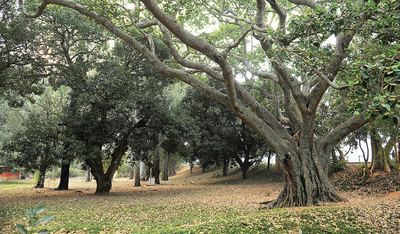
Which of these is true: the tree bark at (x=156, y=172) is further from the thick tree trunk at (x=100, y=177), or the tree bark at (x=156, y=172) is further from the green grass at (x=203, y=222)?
the green grass at (x=203, y=222)

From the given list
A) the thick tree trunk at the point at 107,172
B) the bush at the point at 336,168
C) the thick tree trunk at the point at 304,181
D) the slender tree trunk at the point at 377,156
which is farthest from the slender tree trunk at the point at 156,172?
the slender tree trunk at the point at 377,156

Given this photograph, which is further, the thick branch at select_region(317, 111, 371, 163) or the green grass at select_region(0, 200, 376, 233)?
the thick branch at select_region(317, 111, 371, 163)

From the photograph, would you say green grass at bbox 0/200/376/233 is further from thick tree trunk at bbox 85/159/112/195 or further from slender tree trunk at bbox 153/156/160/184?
slender tree trunk at bbox 153/156/160/184

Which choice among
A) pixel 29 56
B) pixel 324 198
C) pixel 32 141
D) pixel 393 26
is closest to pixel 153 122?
pixel 32 141

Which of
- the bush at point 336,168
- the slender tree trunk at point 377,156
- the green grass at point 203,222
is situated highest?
the slender tree trunk at point 377,156

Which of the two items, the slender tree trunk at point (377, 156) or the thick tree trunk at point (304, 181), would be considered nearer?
the thick tree trunk at point (304, 181)

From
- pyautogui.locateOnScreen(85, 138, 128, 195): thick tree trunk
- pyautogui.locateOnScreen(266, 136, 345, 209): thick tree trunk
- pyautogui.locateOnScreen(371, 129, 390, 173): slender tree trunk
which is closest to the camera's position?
pyautogui.locateOnScreen(266, 136, 345, 209): thick tree trunk

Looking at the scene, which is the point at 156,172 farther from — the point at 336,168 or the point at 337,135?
the point at 337,135

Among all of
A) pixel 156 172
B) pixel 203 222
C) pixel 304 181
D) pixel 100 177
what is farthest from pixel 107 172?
pixel 156 172

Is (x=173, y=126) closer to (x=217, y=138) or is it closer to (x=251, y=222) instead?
(x=217, y=138)

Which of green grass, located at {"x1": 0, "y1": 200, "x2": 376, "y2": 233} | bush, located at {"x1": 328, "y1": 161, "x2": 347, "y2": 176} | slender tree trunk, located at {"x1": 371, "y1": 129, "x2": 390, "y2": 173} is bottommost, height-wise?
green grass, located at {"x1": 0, "y1": 200, "x2": 376, "y2": 233}

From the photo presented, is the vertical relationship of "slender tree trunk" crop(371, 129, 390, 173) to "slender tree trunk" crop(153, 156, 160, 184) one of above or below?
above

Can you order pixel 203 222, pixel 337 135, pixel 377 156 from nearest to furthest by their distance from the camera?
pixel 203 222
pixel 337 135
pixel 377 156

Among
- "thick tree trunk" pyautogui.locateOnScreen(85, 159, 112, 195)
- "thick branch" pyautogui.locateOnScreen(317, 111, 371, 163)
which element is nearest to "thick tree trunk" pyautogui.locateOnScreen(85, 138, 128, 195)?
"thick tree trunk" pyautogui.locateOnScreen(85, 159, 112, 195)
